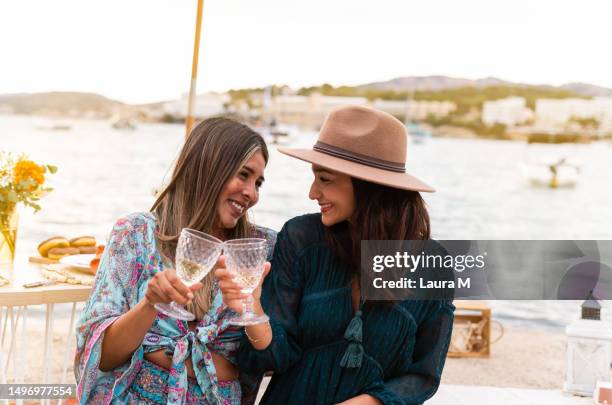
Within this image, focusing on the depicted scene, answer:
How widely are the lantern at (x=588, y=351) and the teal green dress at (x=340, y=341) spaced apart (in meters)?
1.16

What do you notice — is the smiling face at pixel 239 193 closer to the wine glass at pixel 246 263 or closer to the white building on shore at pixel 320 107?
the wine glass at pixel 246 263

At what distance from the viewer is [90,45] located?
31.7m

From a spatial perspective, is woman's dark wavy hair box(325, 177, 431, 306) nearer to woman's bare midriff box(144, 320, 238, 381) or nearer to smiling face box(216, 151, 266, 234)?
smiling face box(216, 151, 266, 234)

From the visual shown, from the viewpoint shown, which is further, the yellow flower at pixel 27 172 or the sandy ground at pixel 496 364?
the sandy ground at pixel 496 364

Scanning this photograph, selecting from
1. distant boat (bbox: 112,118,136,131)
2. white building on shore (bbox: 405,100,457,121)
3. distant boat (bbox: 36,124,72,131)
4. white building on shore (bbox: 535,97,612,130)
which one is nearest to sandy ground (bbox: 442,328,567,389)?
white building on shore (bbox: 405,100,457,121)

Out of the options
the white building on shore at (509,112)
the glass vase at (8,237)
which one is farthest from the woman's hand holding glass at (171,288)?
the white building on shore at (509,112)

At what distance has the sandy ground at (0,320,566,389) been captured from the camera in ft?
19.9

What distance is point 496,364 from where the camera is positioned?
22.8 feet

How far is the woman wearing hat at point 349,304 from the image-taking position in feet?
6.34

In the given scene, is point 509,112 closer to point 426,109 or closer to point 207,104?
point 426,109

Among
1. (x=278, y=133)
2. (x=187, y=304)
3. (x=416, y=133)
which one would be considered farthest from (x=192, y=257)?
(x=416, y=133)

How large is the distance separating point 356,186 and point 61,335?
645cm

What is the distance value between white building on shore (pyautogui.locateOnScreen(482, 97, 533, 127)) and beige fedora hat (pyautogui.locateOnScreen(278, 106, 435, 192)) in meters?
35.2

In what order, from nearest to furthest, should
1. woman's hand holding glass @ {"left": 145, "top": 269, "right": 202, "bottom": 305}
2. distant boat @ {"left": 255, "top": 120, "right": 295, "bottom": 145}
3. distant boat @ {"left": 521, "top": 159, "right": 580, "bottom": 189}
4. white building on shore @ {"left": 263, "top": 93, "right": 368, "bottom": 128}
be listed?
woman's hand holding glass @ {"left": 145, "top": 269, "right": 202, "bottom": 305} < distant boat @ {"left": 255, "top": 120, "right": 295, "bottom": 145} < white building on shore @ {"left": 263, "top": 93, "right": 368, "bottom": 128} < distant boat @ {"left": 521, "top": 159, "right": 580, "bottom": 189}
